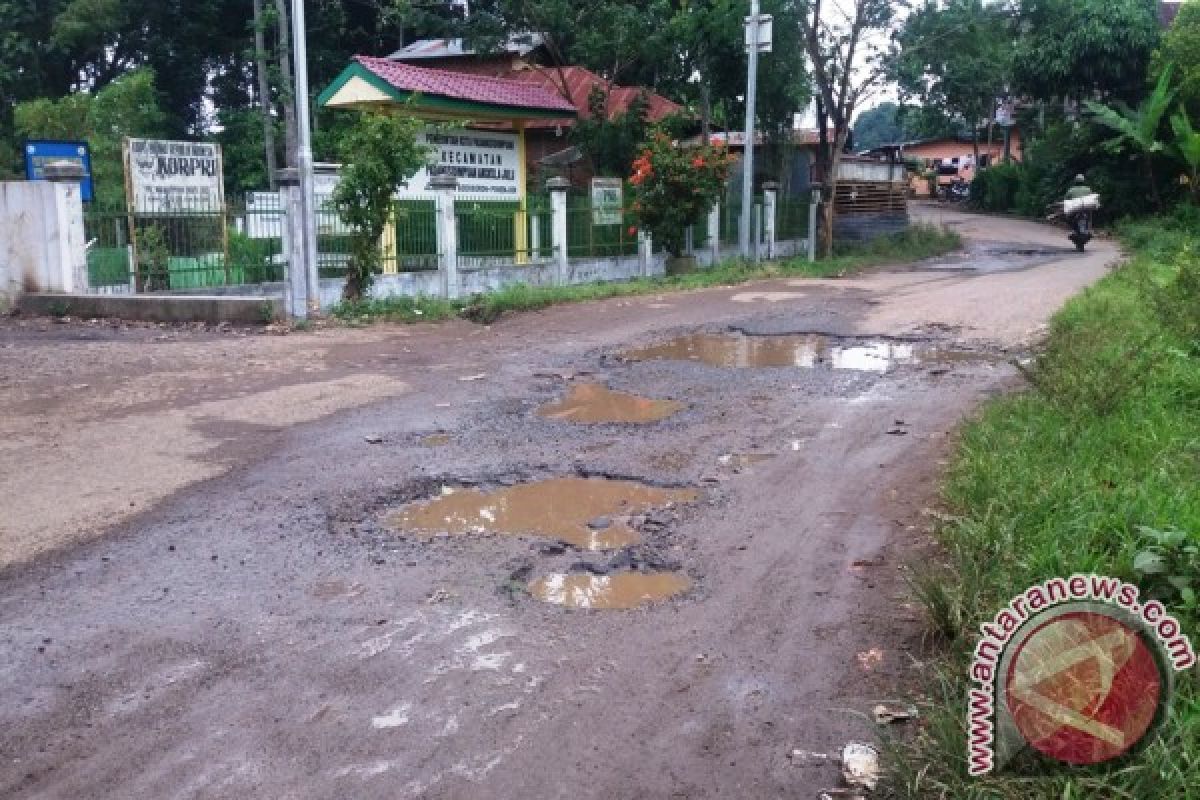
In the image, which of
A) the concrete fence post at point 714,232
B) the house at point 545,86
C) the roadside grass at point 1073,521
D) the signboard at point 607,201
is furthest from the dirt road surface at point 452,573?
the house at point 545,86

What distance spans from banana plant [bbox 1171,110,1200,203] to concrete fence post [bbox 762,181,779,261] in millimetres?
→ 8075

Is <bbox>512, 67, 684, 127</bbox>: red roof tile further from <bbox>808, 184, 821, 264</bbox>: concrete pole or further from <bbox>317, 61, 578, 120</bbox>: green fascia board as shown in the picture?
<bbox>808, 184, 821, 264</bbox>: concrete pole

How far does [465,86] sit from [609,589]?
49.4 ft

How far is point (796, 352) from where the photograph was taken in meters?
10.0

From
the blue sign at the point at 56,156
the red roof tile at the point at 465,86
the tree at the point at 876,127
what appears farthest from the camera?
the tree at the point at 876,127

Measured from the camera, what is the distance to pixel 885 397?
313 inches

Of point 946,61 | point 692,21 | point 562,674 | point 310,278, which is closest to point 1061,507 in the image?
point 562,674

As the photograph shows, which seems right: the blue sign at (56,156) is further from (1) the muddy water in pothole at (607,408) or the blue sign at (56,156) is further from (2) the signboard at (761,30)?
(2) the signboard at (761,30)

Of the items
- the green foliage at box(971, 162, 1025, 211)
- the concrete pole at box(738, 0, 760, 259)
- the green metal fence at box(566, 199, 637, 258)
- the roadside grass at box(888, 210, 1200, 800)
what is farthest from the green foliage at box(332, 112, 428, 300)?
the green foliage at box(971, 162, 1025, 211)

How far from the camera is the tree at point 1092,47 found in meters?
27.8

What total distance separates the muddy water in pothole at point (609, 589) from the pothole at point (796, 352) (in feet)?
16.5

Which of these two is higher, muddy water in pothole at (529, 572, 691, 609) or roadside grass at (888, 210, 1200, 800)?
roadside grass at (888, 210, 1200, 800)

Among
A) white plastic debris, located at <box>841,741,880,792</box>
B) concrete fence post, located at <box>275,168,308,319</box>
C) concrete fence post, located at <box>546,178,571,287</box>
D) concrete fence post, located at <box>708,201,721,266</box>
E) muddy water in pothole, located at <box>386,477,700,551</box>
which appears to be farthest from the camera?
concrete fence post, located at <box>708,201,721,266</box>

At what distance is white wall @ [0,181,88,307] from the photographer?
42.1 feet
